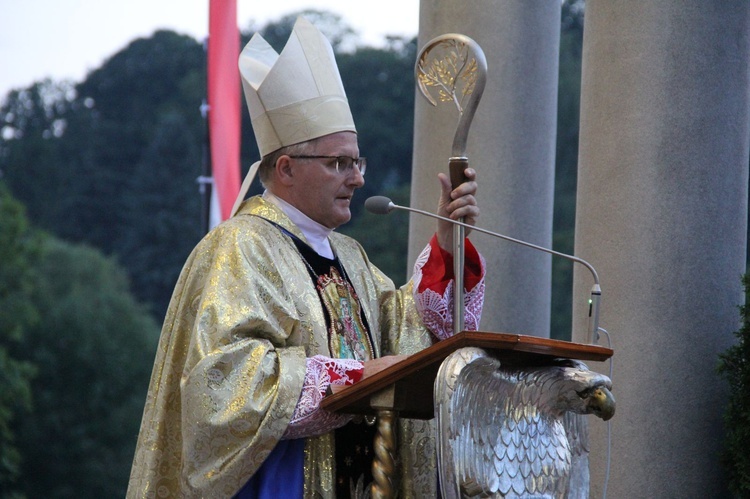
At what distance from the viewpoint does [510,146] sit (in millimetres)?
5801

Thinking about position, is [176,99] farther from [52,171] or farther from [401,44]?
[401,44]

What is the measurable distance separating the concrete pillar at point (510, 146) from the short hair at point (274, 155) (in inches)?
Result: 59.2

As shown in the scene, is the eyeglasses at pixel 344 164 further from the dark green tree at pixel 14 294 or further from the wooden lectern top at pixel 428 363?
the dark green tree at pixel 14 294

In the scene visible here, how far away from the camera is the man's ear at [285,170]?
434 centimetres

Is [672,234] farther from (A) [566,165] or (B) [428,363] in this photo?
(A) [566,165]

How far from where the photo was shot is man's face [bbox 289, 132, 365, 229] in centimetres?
426

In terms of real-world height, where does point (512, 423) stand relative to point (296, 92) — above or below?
below

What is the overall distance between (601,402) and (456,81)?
1168 millimetres

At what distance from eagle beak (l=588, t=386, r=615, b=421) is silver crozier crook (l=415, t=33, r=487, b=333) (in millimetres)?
641

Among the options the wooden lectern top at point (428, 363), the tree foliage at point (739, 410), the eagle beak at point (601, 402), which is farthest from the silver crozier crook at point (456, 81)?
the tree foliage at point (739, 410)

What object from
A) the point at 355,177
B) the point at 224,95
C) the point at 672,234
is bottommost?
the point at 672,234

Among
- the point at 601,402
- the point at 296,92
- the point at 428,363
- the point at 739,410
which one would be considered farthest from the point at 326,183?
the point at 739,410

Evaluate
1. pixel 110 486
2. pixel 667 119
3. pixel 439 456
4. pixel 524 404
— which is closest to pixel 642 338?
pixel 667 119

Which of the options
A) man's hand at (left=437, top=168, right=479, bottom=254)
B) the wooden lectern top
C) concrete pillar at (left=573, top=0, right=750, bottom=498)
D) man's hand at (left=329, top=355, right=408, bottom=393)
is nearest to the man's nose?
man's hand at (left=437, top=168, right=479, bottom=254)
